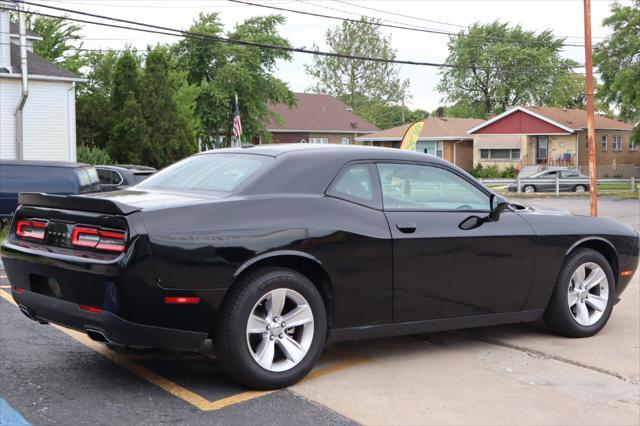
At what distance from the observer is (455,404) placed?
477cm

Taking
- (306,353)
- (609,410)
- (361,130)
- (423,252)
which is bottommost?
(609,410)

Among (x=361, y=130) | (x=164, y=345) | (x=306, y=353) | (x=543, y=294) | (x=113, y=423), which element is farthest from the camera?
(x=361, y=130)

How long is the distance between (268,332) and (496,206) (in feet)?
7.16

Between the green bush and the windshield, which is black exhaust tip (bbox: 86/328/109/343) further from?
the green bush

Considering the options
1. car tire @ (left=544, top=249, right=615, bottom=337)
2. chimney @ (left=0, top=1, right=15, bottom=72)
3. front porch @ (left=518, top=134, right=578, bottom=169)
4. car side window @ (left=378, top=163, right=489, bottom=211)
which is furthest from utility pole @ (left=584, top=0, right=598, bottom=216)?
front porch @ (left=518, top=134, right=578, bottom=169)

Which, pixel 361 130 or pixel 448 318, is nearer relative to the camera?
pixel 448 318

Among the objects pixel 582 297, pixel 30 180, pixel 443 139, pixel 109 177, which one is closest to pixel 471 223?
pixel 582 297

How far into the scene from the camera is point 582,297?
664 cm

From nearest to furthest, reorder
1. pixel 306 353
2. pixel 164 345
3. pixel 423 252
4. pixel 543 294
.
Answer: pixel 164 345
pixel 306 353
pixel 423 252
pixel 543 294

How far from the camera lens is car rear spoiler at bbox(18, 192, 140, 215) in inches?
182

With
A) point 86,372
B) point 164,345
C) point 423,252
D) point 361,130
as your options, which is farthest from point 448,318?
point 361,130

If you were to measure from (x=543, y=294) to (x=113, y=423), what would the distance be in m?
3.60

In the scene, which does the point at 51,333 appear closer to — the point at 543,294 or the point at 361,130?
the point at 543,294

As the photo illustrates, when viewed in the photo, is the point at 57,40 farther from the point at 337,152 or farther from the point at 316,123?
the point at 337,152
